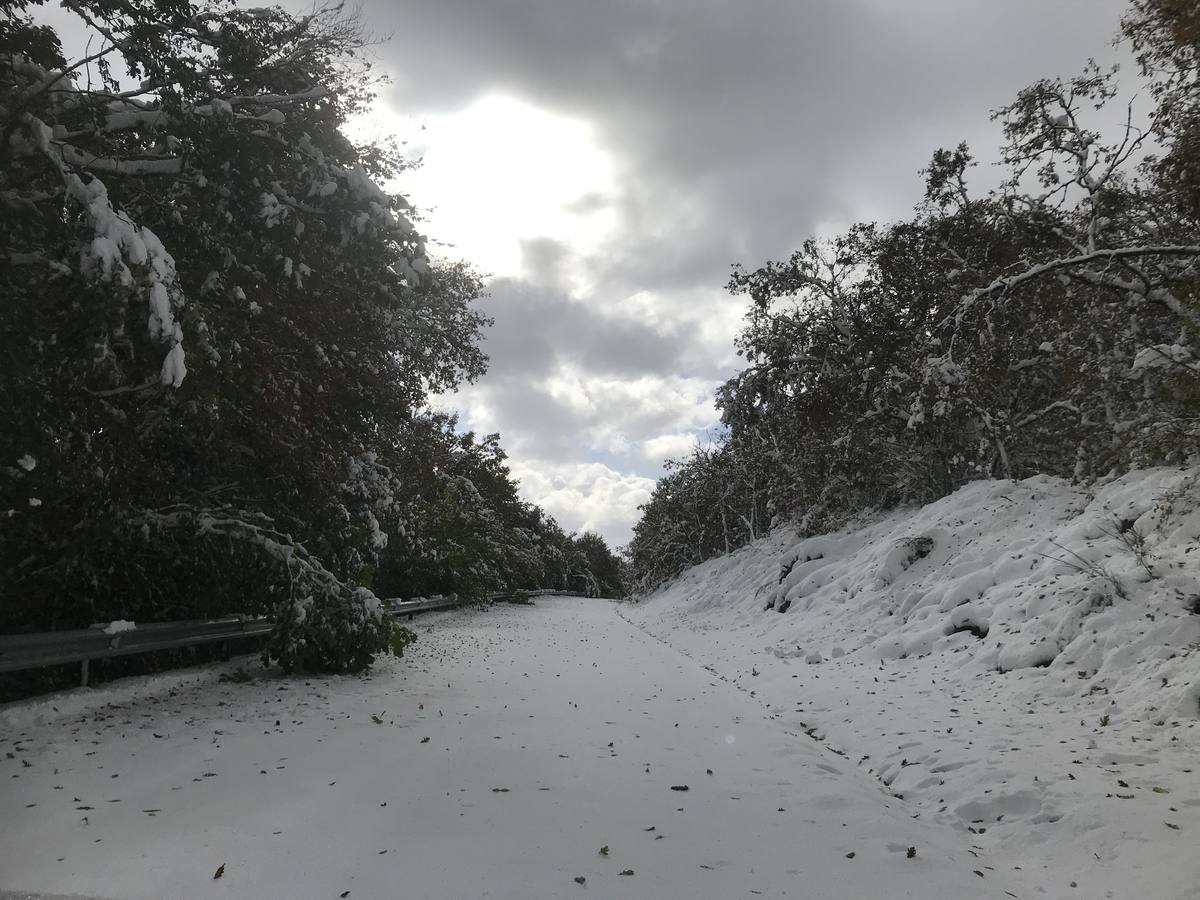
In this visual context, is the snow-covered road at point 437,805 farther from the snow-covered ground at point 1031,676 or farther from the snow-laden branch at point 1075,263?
the snow-laden branch at point 1075,263

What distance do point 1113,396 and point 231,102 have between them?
1630 cm

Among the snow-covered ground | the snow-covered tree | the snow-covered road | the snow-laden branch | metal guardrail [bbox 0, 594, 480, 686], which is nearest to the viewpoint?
the snow-covered road

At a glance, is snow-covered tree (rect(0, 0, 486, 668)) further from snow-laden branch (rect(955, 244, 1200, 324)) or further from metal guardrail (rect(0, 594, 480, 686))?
snow-laden branch (rect(955, 244, 1200, 324))

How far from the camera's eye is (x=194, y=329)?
5922mm

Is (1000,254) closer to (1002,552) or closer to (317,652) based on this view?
(1002,552)

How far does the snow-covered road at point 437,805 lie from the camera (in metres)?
3.58

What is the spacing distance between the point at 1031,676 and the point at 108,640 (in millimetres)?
10798

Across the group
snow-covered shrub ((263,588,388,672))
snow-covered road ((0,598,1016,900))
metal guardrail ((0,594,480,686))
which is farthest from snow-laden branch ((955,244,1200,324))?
metal guardrail ((0,594,480,686))

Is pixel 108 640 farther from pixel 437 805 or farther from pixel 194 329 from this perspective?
pixel 437 805

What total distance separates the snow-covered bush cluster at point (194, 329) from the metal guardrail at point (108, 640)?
1.24 ft

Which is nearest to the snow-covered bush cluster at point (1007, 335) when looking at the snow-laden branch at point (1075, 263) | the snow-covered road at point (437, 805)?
the snow-laden branch at point (1075, 263)

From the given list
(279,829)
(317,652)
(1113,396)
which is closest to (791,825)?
(279,829)

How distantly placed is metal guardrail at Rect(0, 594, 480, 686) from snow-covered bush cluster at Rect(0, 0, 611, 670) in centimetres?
38

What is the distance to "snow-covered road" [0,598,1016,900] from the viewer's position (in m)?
3.58
